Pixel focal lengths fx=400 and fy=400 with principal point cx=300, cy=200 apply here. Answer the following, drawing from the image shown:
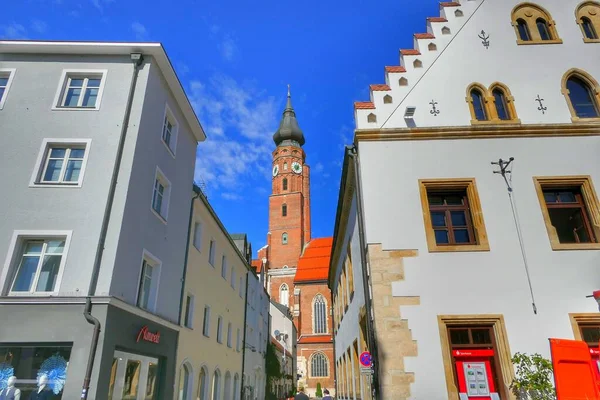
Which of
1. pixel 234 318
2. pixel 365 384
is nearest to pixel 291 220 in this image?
pixel 234 318

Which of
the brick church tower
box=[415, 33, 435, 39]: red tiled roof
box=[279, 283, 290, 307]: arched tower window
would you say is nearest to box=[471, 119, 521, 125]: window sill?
box=[415, 33, 435, 39]: red tiled roof

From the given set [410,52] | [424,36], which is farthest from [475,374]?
[424,36]

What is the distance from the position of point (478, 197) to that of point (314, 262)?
51.4m

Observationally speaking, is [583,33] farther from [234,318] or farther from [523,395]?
[234,318]

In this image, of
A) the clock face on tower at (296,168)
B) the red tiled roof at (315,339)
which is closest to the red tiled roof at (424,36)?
the red tiled roof at (315,339)

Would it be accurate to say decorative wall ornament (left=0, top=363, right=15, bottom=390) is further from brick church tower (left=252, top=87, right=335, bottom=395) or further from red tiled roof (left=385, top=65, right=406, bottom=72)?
brick church tower (left=252, top=87, right=335, bottom=395)

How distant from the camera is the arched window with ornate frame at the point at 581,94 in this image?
11.8 meters

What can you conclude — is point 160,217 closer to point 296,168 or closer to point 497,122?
point 497,122

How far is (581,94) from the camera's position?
12.2 metres

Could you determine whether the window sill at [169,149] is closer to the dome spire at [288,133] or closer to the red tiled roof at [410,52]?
the red tiled roof at [410,52]

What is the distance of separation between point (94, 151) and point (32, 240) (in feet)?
9.29

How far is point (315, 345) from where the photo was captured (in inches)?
2099

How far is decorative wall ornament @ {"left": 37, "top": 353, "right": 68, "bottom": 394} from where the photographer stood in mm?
8820

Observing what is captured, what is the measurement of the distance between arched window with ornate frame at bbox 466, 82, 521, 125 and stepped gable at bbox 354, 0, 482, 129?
1.66m
